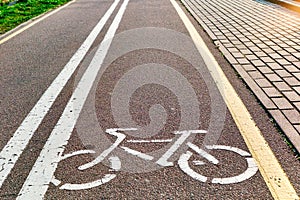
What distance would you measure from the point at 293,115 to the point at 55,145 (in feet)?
8.51

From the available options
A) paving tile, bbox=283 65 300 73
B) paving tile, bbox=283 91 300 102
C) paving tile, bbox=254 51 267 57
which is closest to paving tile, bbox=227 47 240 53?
paving tile, bbox=254 51 267 57

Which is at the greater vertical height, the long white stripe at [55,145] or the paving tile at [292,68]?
the paving tile at [292,68]

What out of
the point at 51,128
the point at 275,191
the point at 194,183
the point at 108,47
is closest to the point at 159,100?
the point at 51,128

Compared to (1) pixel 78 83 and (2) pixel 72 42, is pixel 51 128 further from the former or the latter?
(2) pixel 72 42

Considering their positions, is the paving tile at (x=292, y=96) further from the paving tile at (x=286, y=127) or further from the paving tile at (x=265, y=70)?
the paving tile at (x=265, y=70)

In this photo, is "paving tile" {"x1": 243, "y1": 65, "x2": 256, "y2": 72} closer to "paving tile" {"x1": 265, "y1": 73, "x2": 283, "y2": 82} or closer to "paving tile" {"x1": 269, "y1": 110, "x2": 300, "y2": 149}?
"paving tile" {"x1": 265, "y1": 73, "x2": 283, "y2": 82}

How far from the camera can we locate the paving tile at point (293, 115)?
3.70 meters

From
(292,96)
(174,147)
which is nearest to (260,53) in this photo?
(292,96)

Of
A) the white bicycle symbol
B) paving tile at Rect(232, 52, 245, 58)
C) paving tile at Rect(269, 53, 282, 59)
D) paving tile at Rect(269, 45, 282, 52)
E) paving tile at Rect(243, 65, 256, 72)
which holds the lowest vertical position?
the white bicycle symbol

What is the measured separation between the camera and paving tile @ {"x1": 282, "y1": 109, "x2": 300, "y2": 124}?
12.1 feet

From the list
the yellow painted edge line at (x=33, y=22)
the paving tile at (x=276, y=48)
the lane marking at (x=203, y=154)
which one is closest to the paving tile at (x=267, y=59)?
the paving tile at (x=276, y=48)

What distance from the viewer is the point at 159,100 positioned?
175 inches

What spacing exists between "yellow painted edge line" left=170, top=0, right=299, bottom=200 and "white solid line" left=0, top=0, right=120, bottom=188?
2235mm

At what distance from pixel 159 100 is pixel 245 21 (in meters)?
6.32
